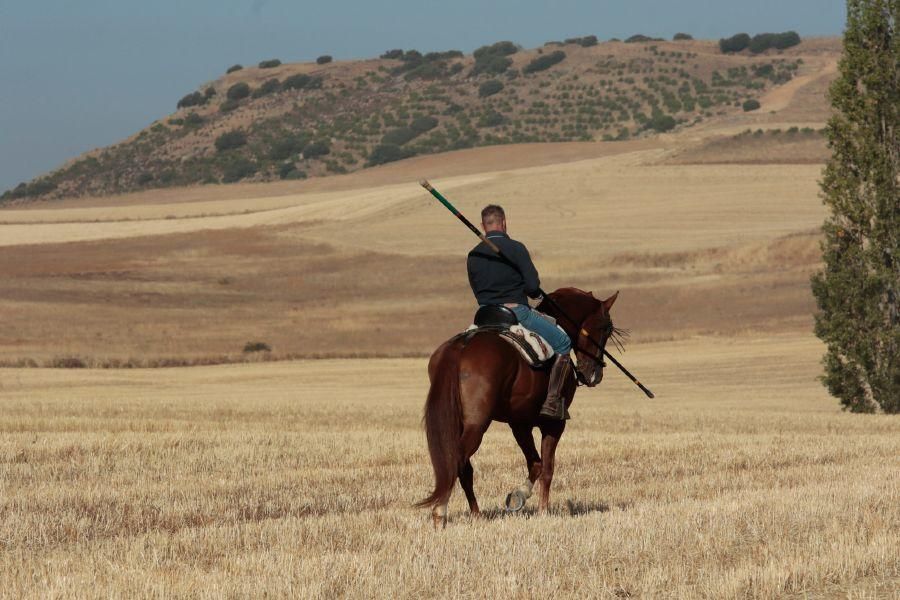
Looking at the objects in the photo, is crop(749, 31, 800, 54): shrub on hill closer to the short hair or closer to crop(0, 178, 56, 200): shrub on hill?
crop(0, 178, 56, 200): shrub on hill

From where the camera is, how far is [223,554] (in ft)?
31.1

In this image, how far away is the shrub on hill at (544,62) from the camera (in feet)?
638

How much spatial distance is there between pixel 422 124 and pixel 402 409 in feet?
448

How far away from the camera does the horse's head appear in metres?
12.4

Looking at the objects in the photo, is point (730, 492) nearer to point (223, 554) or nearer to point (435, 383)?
point (435, 383)

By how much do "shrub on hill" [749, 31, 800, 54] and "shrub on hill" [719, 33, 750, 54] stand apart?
3.19 ft

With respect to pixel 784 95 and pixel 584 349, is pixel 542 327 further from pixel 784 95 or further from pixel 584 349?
pixel 784 95

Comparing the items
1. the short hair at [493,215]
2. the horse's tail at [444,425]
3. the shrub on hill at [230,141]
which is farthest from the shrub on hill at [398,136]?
the horse's tail at [444,425]

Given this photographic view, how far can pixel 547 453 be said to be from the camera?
474 inches

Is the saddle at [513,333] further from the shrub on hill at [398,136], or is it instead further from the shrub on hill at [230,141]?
the shrub on hill at [230,141]

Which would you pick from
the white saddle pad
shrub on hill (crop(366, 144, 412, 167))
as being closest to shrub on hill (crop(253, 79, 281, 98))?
shrub on hill (crop(366, 144, 412, 167))

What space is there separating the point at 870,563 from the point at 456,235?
61.4 m

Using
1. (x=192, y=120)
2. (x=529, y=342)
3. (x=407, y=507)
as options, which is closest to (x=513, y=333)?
(x=529, y=342)

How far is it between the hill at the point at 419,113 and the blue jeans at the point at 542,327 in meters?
112
